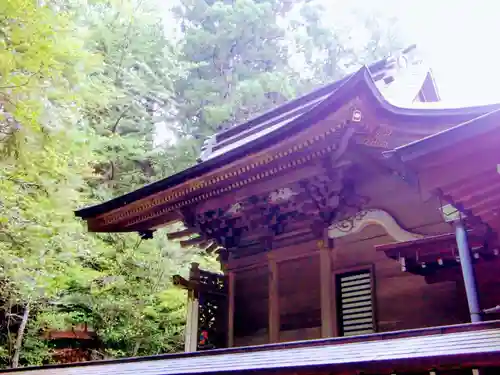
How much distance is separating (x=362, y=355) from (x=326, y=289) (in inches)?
138

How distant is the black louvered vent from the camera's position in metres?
6.09

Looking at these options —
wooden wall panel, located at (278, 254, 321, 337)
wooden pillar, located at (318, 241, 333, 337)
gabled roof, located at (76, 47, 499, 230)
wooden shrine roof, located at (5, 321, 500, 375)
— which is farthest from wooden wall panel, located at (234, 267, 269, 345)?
wooden shrine roof, located at (5, 321, 500, 375)

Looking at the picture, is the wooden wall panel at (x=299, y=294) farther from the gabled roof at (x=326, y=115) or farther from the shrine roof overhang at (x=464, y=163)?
the shrine roof overhang at (x=464, y=163)

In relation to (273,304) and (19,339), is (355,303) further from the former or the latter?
(19,339)

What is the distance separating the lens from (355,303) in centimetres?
623

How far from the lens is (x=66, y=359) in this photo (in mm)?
12648

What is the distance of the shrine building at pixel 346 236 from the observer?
3.25 metres

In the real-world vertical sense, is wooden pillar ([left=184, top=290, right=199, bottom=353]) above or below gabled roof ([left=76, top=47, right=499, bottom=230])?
below

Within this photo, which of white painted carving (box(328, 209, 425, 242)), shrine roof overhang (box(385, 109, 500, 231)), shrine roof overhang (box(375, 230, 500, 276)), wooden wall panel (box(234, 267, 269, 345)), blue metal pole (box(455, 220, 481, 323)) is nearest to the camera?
shrine roof overhang (box(385, 109, 500, 231))

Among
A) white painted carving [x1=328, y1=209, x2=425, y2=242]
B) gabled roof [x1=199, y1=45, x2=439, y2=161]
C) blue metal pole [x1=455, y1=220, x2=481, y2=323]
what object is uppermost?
gabled roof [x1=199, y1=45, x2=439, y2=161]

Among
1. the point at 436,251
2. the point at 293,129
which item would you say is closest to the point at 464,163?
the point at 436,251

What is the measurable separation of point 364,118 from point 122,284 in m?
8.96

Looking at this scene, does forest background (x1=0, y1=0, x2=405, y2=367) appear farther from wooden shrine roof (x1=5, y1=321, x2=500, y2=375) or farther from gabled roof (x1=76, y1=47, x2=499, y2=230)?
wooden shrine roof (x1=5, y1=321, x2=500, y2=375)

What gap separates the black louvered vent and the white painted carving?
0.55m
